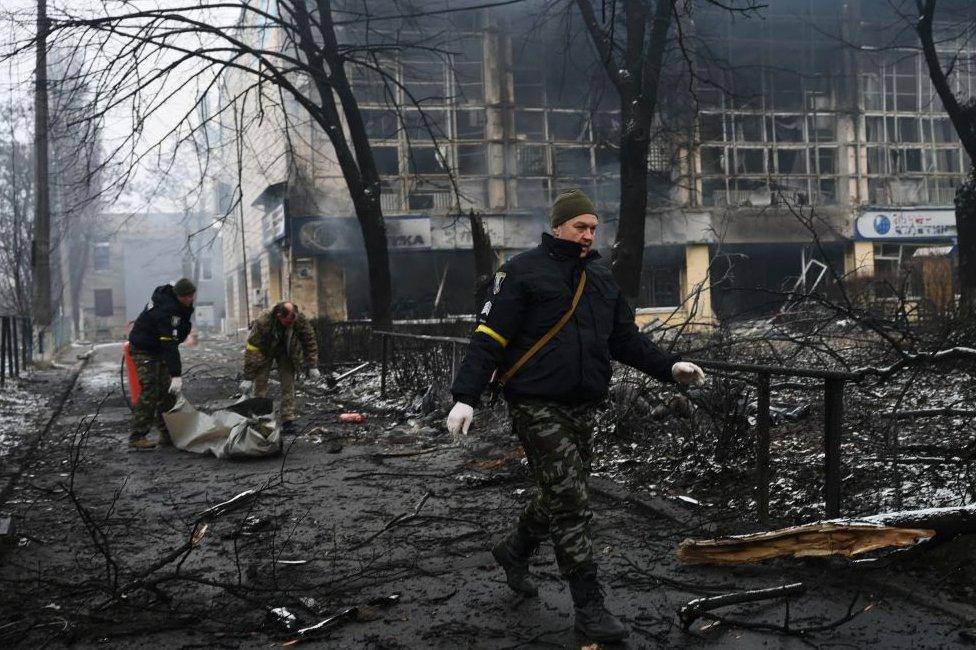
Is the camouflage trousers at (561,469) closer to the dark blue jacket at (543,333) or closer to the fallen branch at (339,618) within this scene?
the dark blue jacket at (543,333)

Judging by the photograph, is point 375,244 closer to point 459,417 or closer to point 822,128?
point 459,417

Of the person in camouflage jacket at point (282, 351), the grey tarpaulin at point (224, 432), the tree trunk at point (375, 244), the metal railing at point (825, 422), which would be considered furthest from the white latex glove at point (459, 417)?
the tree trunk at point (375, 244)

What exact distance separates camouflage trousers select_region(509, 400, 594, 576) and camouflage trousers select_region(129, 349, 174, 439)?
22.0 ft

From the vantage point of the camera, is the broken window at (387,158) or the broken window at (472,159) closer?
the broken window at (387,158)

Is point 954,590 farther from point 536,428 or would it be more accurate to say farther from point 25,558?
point 25,558

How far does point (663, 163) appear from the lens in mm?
31047

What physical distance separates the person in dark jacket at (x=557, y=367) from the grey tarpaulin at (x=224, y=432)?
5.11 metres

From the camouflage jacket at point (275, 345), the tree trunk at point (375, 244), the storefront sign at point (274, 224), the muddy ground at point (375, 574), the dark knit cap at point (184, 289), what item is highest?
the storefront sign at point (274, 224)

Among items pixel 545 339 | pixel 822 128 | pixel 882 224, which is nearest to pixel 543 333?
pixel 545 339

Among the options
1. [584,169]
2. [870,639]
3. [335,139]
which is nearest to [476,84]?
[584,169]

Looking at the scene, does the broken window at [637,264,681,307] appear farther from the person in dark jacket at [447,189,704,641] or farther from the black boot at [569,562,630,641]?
the black boot at [569,562,630,641]

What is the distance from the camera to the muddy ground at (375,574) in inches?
156

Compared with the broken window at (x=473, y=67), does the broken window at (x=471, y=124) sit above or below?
below

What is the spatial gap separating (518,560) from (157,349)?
6690mm
